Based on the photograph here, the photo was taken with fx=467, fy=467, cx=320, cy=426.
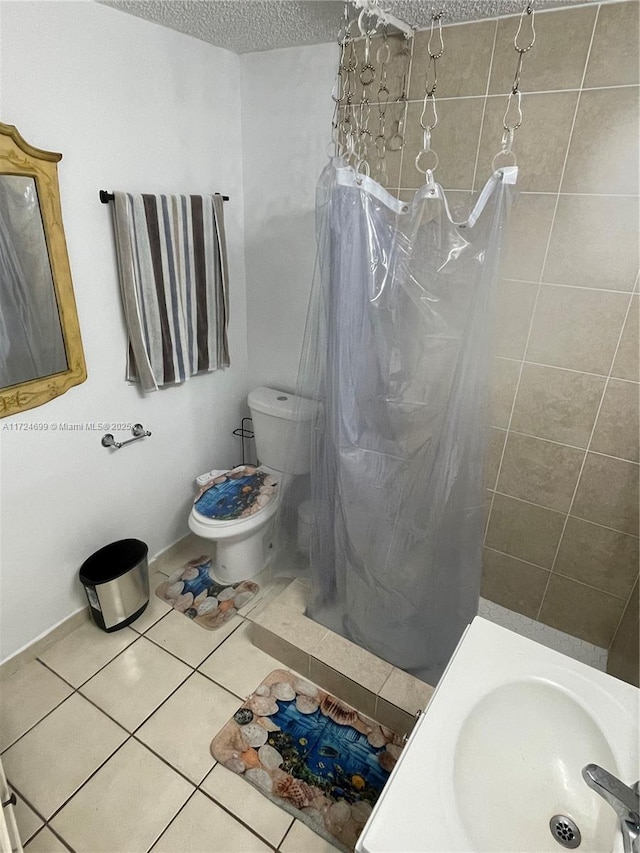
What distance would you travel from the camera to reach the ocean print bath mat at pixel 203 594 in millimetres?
1999

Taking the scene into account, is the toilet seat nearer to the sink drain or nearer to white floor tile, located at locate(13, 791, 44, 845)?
white floor tile, located at locate(13, 791, 44, 845)

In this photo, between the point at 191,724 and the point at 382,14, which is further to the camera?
the point at 191,724

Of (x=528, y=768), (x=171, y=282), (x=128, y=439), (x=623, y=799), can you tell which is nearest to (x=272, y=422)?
(x=128, y=439)

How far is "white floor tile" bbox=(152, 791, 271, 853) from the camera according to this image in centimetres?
127

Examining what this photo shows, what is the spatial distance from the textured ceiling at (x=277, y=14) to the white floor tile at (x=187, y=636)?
2.17m

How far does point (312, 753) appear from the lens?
1.50m

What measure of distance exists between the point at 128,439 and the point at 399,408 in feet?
3.69

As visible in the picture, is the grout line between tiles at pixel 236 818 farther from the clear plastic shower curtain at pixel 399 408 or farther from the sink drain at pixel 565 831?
the sink drain at pixel 565 831

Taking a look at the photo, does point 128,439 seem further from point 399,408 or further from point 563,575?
Answer: point 563,575

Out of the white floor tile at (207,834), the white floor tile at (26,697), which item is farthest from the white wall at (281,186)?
the white floor tile at (207,834)

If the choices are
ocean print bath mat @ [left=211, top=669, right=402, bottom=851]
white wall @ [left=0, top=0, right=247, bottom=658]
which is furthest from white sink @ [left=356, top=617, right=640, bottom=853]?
white wall @ [left=0, top=0, right=247, bottom=658]

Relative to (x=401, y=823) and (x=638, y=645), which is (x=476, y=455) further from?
(x=401, y=823)

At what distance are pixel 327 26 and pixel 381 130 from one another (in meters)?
0.36

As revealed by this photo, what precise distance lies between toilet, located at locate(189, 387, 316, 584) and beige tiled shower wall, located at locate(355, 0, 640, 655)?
92 centimetres
